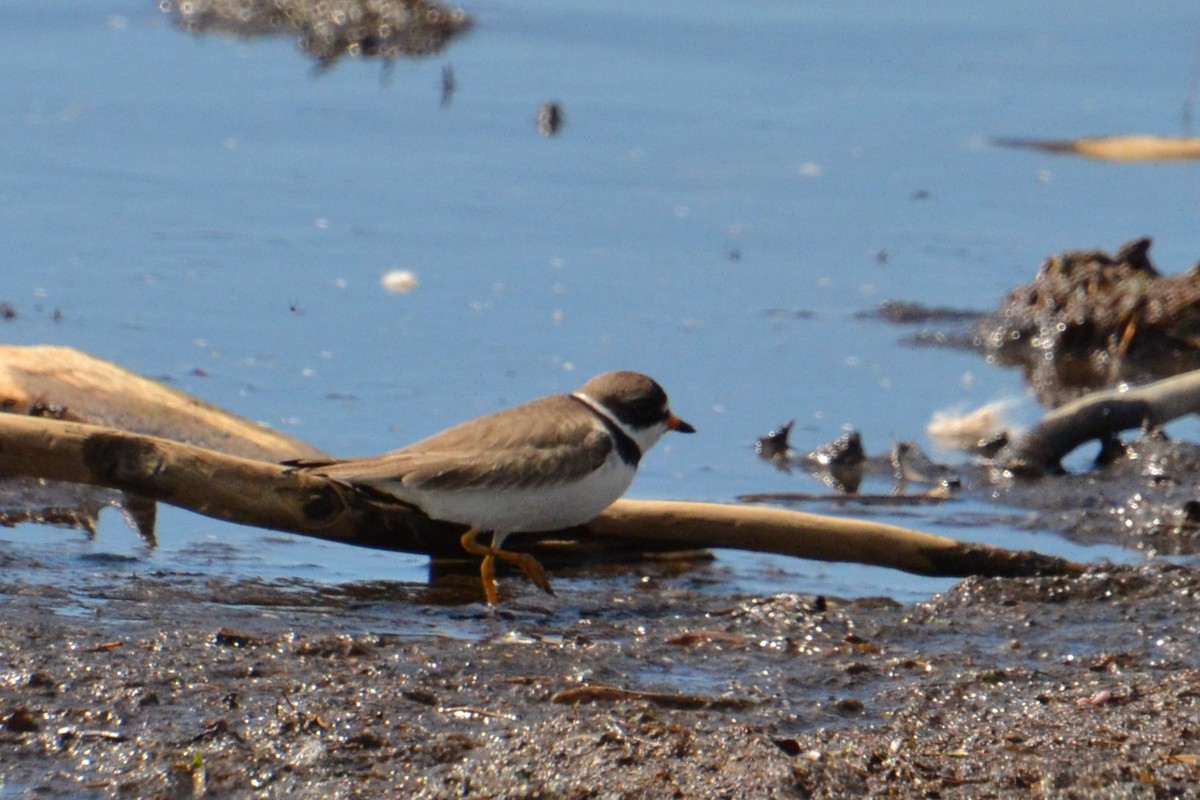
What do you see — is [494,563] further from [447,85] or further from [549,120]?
[447,85]

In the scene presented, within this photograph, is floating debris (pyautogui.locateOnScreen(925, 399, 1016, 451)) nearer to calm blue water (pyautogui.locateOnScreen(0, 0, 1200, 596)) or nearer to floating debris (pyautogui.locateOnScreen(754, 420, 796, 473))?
calm blue water (pyautogui.locateOnScreen(0, 0, 1200, 596))

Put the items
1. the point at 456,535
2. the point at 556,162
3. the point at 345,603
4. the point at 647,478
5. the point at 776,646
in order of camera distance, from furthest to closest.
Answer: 1. the point at 556,162
2. the point at 647,478
3. the point at 456,535
4. the point at 345,603
5. the point at 776,646

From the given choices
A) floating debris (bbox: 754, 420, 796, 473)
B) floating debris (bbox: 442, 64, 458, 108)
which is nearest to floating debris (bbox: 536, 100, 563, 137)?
floating debris (bbox: 442, 64, 458, 108)

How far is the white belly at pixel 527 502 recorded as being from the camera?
5.93 metres

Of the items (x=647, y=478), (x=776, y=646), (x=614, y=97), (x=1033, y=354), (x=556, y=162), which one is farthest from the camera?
(x=614, y=97)

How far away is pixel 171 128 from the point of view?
12.1 meters

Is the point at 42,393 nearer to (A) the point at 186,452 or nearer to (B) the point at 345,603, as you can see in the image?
(A) the point at 186,452

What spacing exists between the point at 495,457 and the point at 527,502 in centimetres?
17

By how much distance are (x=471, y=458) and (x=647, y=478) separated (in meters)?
1.55

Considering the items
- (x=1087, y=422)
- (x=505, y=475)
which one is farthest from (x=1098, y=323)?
(x=505, y=475)

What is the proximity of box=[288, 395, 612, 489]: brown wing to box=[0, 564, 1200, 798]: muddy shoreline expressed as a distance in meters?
0.34

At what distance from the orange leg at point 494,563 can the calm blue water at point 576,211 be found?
12.6 inches

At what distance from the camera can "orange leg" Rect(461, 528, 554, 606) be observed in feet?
19.4

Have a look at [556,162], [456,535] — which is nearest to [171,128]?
[556,162]
